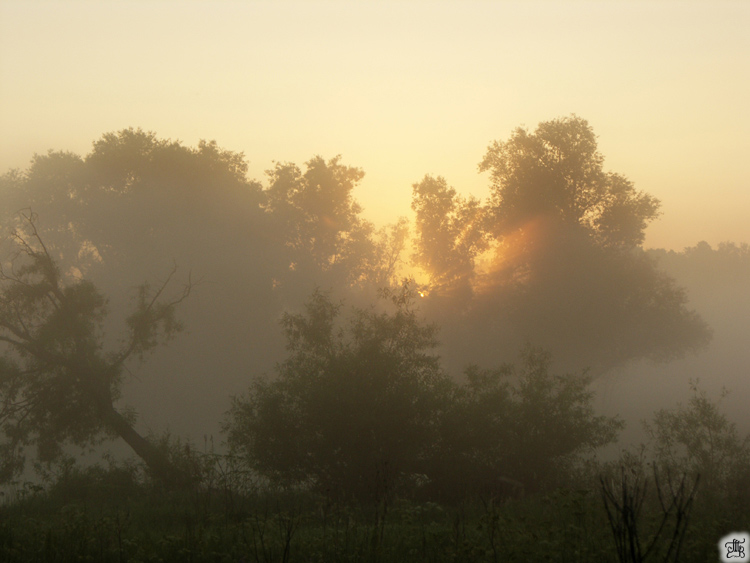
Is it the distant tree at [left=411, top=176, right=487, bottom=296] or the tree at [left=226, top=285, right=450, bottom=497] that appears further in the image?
the distant tree at [left=411, top=176, right=487, bottom=296]

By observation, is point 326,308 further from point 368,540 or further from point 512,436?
point 368,540

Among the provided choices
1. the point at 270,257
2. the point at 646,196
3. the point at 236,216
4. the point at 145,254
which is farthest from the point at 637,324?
the point at 145,254

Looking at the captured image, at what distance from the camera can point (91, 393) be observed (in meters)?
26.2

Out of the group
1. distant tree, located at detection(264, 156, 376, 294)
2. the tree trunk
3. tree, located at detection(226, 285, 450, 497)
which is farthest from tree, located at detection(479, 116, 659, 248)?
the tree trunk

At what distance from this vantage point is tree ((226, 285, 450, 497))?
20.2 m

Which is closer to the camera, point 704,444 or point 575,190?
point 704,444

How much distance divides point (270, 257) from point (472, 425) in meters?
33.8

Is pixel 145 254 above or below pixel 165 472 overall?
above

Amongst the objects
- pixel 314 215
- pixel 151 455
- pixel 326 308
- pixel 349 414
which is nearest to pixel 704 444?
pixel 349 414

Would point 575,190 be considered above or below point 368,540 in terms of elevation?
above

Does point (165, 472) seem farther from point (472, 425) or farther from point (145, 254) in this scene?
point (145, 254)

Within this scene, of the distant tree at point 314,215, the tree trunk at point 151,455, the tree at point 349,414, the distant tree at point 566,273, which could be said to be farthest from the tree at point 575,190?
the tree trunk at point 151,455

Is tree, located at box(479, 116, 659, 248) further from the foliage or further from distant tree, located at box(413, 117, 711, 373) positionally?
the foliage

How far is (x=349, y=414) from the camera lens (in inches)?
808
